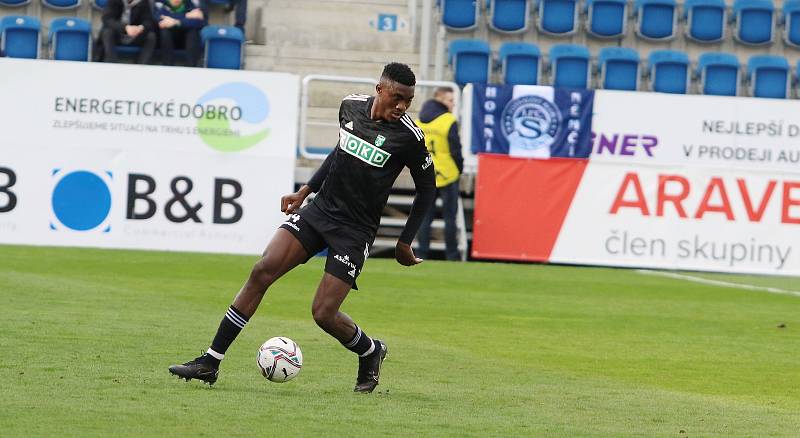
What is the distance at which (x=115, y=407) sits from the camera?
23.9 feet

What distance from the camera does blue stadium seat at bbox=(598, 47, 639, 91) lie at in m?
24.2

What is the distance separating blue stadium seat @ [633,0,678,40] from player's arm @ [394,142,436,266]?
17.5 meters

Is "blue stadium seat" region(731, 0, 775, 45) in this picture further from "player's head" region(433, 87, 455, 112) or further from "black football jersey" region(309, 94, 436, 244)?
"black football jersey" region(309, 94, 436, 244)

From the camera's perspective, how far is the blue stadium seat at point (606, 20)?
992 inches

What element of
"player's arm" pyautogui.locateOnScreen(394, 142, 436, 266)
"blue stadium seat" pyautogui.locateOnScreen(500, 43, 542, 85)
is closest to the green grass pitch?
"player's arm" pyautogui.locateOnScreen(394, 142, 436, 266)

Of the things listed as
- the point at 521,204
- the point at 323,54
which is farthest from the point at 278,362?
the point at 323,54

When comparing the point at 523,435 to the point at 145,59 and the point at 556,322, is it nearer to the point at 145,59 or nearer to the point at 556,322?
the point at 556,322

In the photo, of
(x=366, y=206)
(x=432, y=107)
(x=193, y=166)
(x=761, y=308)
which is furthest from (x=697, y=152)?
(x=366, y=206)

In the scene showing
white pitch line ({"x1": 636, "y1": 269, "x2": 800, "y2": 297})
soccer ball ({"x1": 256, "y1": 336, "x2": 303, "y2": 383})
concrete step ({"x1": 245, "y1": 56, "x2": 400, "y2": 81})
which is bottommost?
white pitch line ({"x1": 636, "y1": 269, "x2": 800, "y2": 297})

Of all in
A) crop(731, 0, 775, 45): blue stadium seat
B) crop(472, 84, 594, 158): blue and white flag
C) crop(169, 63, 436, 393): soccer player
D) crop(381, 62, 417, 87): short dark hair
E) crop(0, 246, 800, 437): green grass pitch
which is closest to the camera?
crop(0, 246, 800, 437): green grass pitch

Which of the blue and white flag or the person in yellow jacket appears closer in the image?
the person in yellow jacket

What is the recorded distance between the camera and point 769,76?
969 inches

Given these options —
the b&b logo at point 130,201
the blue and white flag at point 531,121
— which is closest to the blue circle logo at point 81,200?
the b&b logo at point 130,201

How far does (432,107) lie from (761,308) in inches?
231
